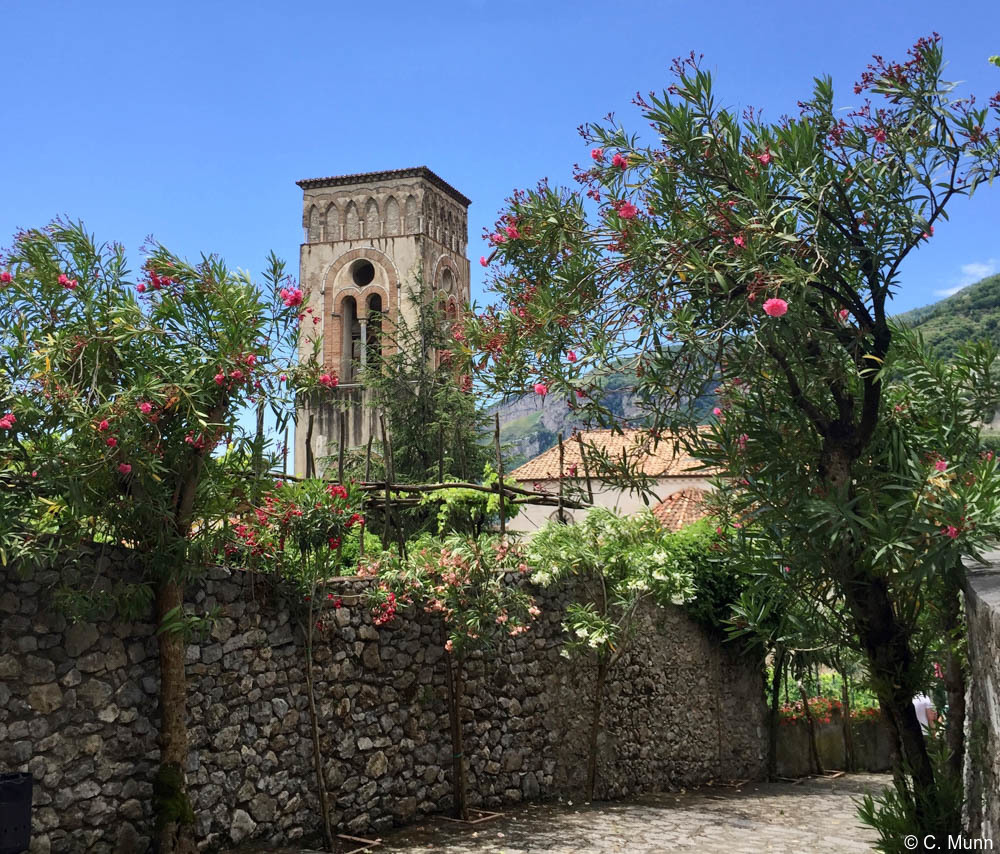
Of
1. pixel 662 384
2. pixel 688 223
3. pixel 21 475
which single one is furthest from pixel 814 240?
pixel 21 475

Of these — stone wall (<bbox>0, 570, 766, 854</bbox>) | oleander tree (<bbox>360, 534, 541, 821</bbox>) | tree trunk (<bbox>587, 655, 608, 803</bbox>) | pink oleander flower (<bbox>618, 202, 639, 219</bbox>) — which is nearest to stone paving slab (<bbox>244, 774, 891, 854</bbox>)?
tree trunk (<bbox>587, 655, 608, 803</bbox>)

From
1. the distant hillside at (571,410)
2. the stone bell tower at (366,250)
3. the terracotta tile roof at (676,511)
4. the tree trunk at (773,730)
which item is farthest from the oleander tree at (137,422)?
the stone bell tower at (366,250)

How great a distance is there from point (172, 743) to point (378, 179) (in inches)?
1327

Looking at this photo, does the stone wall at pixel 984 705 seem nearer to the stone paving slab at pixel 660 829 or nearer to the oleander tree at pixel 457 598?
the stone paving slab at pixel 660 829

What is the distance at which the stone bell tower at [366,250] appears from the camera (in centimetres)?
3747

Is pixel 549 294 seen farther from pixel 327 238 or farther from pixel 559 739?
pixel 327 238

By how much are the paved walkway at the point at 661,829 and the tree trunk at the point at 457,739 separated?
38cm

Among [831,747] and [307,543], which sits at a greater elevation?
[307,543]

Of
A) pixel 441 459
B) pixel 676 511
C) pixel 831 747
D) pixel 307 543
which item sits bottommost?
pixel 831 747

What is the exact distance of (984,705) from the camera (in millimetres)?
4391

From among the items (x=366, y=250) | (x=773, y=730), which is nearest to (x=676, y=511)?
(x=773, y=730)

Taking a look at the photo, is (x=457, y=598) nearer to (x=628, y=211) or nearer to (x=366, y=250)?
(x=628, y=211)

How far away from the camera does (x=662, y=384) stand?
520 cm

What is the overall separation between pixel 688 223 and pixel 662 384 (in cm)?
94
